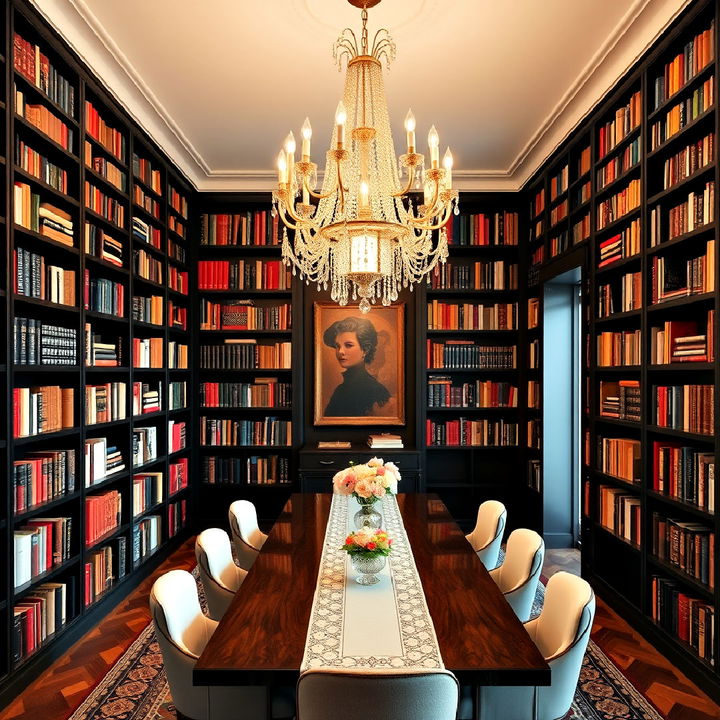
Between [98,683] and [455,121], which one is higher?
[455,121]

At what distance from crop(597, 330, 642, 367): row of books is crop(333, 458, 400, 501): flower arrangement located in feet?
5.63

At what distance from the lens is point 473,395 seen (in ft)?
17.7

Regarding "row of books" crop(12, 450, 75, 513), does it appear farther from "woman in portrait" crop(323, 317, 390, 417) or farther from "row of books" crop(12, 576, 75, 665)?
"woman in portrait" crop(323, 317, 390, 417)

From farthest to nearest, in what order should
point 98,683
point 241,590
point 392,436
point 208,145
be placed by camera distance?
point 392,436 → point 208,145 → point 98,683 → point 241,590

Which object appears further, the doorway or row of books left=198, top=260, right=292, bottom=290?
row of books left=198, top=260, right=292, bottom=290

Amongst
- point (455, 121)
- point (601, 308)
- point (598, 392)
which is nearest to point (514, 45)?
point (455, 121)

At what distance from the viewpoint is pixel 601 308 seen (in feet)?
12.6

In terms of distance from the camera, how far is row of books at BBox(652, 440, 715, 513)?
2666 millimetres

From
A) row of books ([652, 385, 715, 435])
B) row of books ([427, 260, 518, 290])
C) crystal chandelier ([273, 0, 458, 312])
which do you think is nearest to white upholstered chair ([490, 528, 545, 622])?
row of books ([652, 385, 715, 435])

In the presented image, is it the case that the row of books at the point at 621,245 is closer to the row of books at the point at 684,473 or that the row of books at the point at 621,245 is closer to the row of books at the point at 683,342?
the row of books at the point at 683,342

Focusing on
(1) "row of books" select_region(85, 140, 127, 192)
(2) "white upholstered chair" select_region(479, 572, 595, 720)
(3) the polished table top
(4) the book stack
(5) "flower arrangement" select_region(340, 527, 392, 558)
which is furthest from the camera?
(4) the book stack

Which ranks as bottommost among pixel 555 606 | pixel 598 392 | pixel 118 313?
pixel 555 606

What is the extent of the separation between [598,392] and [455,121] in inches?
89.4

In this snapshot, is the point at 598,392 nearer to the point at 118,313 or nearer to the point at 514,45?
the point at 514,45
